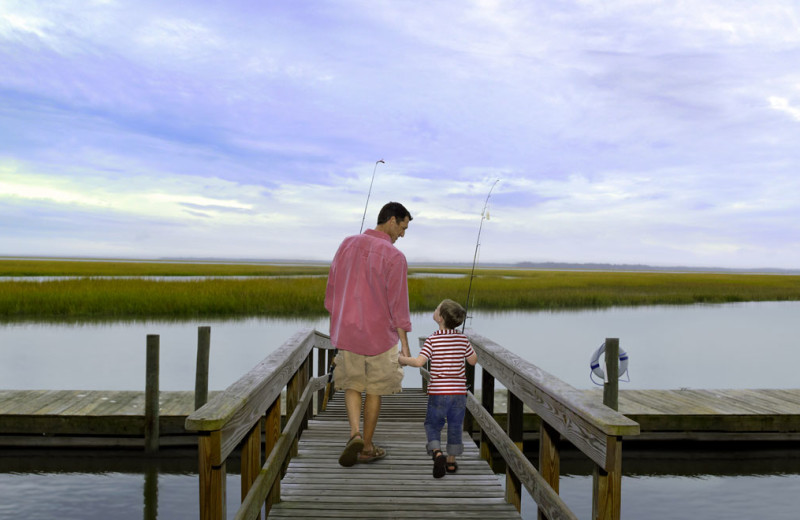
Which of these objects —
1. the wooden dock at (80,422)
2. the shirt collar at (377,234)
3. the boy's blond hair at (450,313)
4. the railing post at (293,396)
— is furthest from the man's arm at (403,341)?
the wooden dock at (80,422)

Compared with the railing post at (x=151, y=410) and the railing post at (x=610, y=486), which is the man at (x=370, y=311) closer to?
the railing post at (x=610, y=486)

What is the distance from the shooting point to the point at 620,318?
90.7 ft

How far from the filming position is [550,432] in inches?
125

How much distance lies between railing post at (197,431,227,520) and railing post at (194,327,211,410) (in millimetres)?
5812

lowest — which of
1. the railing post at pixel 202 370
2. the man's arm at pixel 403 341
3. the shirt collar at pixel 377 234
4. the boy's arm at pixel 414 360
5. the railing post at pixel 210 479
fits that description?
the railing post at pixel 202 370

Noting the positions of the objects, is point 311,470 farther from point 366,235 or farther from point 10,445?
point 10,445

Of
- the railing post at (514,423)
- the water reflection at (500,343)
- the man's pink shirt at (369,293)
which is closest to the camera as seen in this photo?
the railing post at (514,423)

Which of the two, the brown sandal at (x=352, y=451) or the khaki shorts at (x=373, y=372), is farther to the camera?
the brown sandal at (x=352, y=451)

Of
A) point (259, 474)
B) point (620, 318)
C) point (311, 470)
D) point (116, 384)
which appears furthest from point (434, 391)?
point (620, 318)

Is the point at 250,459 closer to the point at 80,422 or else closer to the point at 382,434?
the point at 382,434

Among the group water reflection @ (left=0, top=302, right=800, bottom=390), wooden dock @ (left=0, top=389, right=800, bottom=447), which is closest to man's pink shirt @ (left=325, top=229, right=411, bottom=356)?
wooden dock @ (left=0, top=389, right=800, bottom=447)

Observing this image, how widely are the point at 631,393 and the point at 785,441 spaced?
2.10m

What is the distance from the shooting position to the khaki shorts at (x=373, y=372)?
13.4 ft

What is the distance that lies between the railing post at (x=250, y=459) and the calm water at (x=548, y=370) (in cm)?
441
